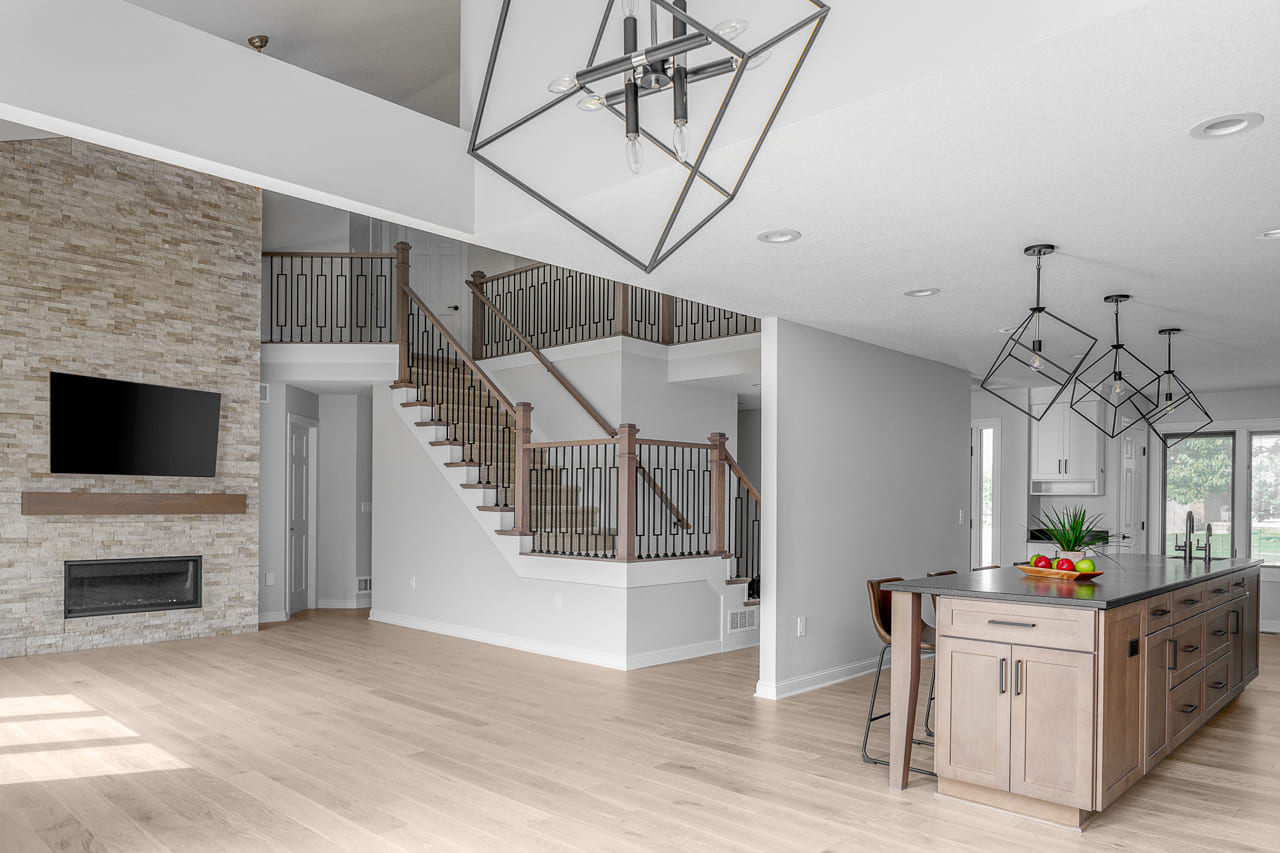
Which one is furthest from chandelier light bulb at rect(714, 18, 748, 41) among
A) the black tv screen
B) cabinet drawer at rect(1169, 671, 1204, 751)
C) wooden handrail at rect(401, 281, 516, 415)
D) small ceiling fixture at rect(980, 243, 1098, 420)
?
the black tv screen

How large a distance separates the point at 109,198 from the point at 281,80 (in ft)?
18.6

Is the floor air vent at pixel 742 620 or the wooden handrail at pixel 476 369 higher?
the wooden handrail at pixel 476 369

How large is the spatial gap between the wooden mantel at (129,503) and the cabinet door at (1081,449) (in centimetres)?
853

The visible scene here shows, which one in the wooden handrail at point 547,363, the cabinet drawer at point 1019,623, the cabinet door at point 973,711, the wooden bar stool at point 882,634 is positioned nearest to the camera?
the cabinet drawer at point 1019,623

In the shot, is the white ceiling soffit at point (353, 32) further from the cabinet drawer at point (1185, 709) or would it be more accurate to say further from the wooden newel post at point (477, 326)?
the cabinet drawer at point (1185, 709)

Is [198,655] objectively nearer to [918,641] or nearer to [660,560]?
[660,560]

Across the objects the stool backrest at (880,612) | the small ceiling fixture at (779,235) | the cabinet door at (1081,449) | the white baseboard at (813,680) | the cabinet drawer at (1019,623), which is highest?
the small ceiling fixture at (779,235)

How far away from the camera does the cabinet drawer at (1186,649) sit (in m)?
4.43

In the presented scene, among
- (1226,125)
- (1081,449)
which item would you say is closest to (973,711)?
(1226,125)

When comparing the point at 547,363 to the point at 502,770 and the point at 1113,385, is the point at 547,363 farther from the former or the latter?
the point at 502,770

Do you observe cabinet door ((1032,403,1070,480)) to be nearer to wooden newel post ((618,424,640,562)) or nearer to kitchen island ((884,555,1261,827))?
wooden newel post ((618,424,640,562))

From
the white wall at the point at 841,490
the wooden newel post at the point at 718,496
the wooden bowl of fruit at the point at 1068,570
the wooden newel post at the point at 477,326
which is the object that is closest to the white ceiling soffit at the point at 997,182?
the white wall at the point at 841,490

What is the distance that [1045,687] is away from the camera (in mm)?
3682

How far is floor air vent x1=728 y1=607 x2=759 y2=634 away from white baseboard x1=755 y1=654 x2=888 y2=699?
135 cm
